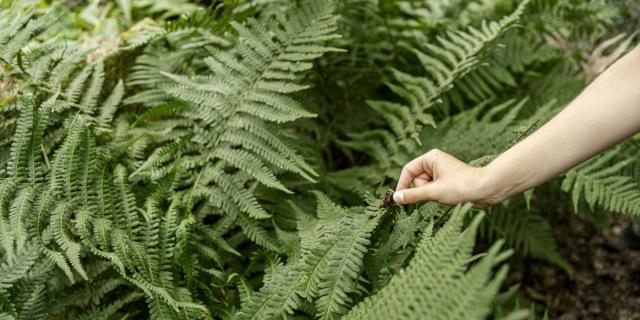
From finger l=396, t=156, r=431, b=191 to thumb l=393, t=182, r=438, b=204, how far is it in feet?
0.22

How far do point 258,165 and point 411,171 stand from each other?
25.0 inches

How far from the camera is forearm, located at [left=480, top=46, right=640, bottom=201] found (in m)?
1.23

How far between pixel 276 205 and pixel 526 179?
1066 millimetres

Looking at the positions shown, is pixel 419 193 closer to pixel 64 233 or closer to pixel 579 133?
pixel 579 133

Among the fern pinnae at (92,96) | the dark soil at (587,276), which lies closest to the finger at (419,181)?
the fern pinnae at (92,96)

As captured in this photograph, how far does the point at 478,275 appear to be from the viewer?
92cm

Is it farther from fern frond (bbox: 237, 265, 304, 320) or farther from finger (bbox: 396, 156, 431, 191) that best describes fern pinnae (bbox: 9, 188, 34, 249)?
finger (bbox: 396, 156, 431, 191)

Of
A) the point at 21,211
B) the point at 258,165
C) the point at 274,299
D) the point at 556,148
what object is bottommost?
the point at 274,299

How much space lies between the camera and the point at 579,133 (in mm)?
1281

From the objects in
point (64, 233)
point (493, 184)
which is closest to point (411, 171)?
point (493, 184)

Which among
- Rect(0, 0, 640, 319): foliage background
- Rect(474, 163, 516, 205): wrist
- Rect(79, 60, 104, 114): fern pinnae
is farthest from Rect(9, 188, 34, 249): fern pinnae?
Rect(474, 163, 516, 205): wrist

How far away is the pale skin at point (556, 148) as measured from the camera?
4.05ft

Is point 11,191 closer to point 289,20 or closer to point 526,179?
point 289,20

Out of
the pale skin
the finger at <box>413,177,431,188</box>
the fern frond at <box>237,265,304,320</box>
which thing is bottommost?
the fern frond at <box>237,265,304,320</box>
